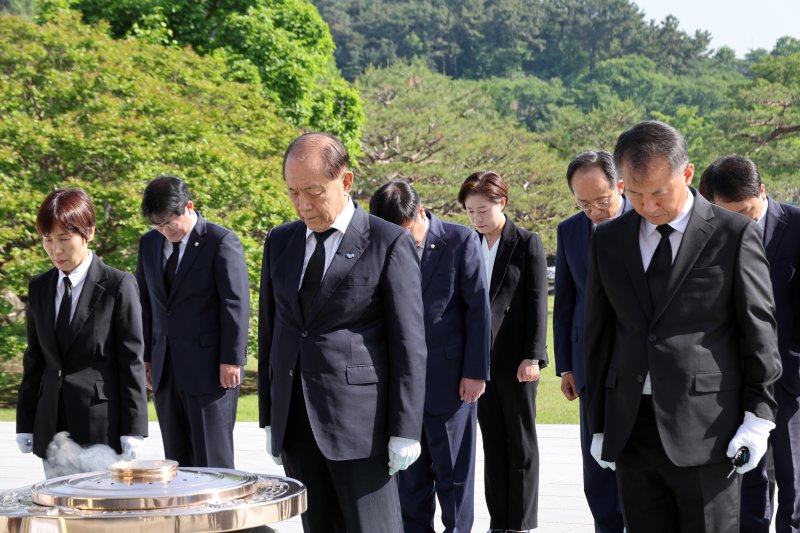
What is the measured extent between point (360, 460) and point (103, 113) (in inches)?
417

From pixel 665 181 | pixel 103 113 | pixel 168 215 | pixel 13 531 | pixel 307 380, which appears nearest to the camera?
pixel 13 531

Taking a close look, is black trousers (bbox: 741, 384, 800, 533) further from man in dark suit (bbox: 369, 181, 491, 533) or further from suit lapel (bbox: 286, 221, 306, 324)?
suit lapel (bbox: 286, 221, 306, 324)

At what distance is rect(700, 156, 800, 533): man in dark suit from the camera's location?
4812 millimetres

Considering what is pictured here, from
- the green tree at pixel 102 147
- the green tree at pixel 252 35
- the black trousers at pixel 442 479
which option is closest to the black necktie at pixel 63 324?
the black trousers at pixel 442 479

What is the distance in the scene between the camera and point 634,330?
354 centimetres

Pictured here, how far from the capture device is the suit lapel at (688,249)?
346cm

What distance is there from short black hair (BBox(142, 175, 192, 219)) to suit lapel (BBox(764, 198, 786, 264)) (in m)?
2.84

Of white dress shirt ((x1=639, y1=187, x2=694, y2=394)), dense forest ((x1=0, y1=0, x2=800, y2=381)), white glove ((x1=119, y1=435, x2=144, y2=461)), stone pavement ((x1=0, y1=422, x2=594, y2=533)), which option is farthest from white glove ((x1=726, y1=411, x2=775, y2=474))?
dense forest ((x1=0, y1=0, x2=800, y2=381))

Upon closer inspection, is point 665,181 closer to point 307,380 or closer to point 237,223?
point 307,380

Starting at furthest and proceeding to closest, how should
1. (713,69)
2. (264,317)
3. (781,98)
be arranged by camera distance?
(713,69) < (781,98) < (264,317)

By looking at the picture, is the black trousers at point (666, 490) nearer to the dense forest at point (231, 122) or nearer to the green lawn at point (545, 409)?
the green lawn at point (545, 409)

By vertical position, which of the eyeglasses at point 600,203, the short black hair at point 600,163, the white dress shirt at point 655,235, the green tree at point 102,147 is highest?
the green tree at point 102,147

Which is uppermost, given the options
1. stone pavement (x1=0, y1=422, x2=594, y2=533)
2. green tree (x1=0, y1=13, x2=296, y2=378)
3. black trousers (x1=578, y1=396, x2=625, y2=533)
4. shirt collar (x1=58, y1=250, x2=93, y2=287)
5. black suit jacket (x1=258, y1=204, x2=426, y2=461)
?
green tree (x1=0, y1=13, x2=296, y2=378)

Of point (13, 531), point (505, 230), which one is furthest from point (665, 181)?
point (505, 230)
